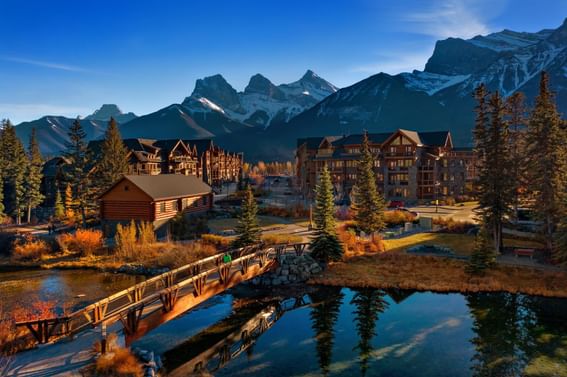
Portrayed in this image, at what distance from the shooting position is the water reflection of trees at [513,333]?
734 inches

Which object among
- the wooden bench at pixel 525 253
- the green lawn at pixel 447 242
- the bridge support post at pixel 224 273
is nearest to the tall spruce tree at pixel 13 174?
the bridge support post at pixel 224 273

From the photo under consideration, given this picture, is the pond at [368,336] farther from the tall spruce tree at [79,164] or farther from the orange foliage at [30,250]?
the tall spruce tree at [79,164]

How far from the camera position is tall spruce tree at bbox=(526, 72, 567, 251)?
34.2 m

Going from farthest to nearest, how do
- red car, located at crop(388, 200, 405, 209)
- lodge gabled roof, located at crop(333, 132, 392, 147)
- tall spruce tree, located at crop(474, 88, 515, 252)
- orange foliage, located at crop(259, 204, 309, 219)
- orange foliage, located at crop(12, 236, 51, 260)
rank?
lodge gabled roof, located at crop(333, 132, 392, 147) < red car, located at crop(388, 200, 405, 209) < orange foliage, located at crop(259, 204, 309, 219) < orange foliage, located at crop(12, 236, 51, 260) < tall spruce tree, located at crop(474, 88, 515, 252)

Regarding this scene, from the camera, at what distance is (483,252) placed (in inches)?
1250

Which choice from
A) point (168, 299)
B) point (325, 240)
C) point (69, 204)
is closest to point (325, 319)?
point (168, 299)

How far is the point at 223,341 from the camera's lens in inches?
851

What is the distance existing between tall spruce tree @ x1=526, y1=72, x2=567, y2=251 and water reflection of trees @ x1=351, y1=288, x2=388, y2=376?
1741cm

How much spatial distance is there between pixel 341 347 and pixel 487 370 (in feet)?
23.2

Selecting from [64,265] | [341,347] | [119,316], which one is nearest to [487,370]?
[341,347]

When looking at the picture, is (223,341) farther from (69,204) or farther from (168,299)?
(69,204)

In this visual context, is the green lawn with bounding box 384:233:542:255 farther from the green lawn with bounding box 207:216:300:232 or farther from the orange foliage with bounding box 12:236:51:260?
the orange foliage with bounding box 12:236:51:260

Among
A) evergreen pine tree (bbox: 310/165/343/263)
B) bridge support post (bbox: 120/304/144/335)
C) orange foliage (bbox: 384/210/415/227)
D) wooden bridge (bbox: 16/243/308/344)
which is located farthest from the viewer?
orange foliage (bbox: 384/210/415/227)

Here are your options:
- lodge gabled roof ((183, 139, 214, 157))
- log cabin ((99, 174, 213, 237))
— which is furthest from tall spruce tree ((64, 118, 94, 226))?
lodge gabled roof ((183, 139, 214, 157))
